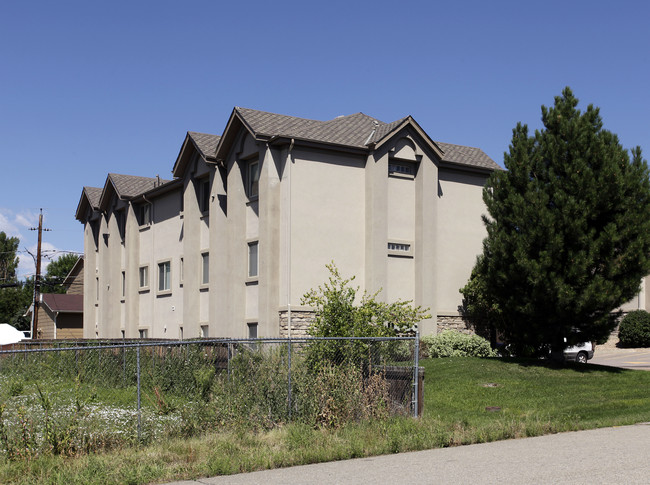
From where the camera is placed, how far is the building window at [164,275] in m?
37.6

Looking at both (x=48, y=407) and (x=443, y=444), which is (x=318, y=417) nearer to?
(x=443, y=444)

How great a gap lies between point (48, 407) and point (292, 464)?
3557 mm

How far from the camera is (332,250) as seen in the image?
96.3 feet

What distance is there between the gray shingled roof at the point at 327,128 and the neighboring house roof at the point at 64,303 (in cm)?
3365

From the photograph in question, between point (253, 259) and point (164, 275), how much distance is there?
9.53 m

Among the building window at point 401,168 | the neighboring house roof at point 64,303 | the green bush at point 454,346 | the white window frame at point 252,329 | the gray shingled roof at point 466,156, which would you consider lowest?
the green bush at point 454,346

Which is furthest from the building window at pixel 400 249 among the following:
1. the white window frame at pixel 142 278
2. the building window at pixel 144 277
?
the building window at pixel 144 277

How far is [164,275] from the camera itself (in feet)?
125

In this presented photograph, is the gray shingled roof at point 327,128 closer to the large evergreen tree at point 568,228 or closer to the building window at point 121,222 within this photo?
the large evergreen tree at point 568,228

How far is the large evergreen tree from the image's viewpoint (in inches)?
887

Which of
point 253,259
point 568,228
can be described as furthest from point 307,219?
point 568,228

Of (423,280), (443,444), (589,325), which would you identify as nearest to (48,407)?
(443,444)

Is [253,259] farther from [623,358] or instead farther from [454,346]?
[623,358]

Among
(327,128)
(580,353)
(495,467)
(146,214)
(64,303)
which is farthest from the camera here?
(64,303)
